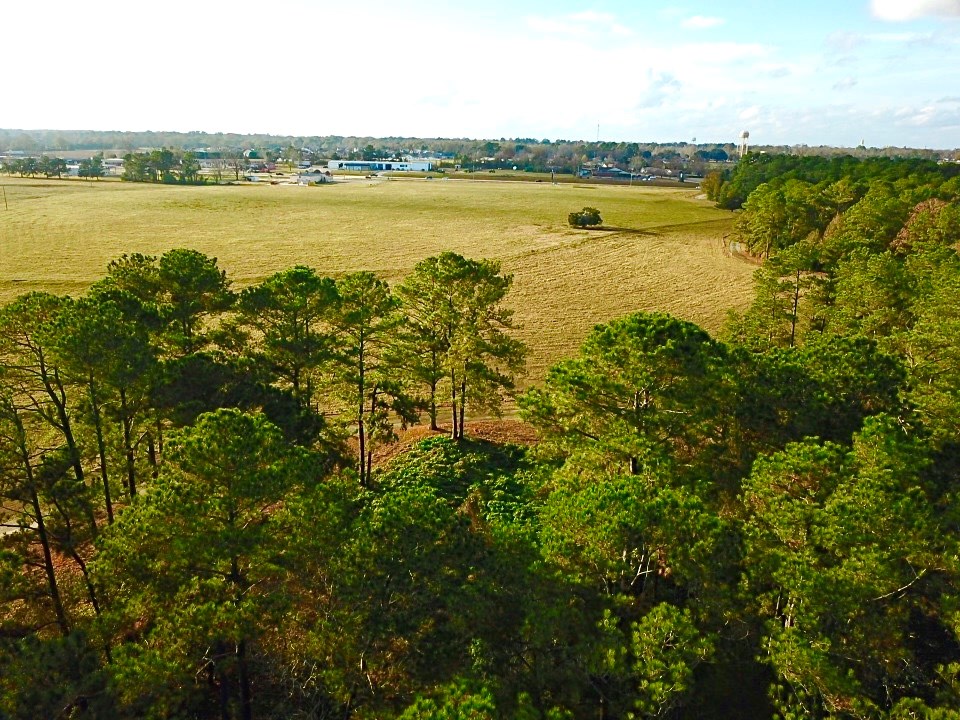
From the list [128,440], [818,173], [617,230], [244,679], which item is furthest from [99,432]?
[818,173]

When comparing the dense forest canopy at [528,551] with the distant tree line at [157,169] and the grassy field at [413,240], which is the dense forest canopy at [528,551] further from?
the distant tree line at [157,169]

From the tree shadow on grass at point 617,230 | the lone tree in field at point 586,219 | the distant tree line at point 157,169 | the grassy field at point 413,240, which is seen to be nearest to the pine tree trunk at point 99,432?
the grassy field at point 413,240

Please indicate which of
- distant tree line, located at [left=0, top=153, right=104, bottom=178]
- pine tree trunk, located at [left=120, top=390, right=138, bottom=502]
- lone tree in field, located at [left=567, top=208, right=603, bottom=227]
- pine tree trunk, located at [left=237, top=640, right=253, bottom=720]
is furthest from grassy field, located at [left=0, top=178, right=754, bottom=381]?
pine tree trunk, located at [left=237, top=640, right=253, bottom=720]

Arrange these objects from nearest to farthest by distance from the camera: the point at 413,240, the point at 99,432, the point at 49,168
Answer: the point at 99,432, the point at 413,240, the point at 49,168

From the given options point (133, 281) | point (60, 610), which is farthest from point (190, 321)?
point (60, 610)

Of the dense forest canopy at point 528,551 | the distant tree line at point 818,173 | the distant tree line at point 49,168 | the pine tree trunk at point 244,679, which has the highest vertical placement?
the distant tree line at point 49,168

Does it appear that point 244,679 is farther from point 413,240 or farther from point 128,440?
point 413,240
